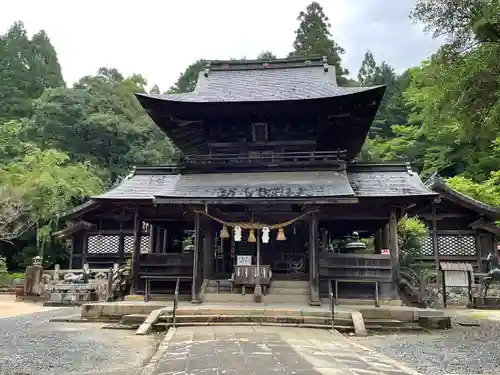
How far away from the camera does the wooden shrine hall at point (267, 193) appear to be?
12.9 m

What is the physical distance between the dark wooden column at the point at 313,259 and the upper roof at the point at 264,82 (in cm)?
398

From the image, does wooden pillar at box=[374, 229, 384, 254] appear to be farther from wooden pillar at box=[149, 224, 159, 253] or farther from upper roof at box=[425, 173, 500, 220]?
wooden pillar at box=[149, 224, 159, 253]

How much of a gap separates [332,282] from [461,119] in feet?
20.4

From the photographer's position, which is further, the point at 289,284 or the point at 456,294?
the point at 456,294

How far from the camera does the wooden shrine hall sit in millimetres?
12898

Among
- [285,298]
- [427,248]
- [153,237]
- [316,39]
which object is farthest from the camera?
[316,39]

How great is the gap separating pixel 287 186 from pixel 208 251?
3235 millimetres

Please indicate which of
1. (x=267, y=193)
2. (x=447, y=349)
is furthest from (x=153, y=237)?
(x=447, y=349)

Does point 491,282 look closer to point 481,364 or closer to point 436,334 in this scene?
point 436,334

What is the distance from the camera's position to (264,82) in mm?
17406

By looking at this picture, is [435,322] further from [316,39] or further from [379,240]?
[316,39]

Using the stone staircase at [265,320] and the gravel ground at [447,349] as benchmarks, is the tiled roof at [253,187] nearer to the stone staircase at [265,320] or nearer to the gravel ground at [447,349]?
the stone staircase at [265,320]

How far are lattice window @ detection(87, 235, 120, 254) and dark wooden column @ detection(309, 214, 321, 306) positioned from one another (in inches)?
494

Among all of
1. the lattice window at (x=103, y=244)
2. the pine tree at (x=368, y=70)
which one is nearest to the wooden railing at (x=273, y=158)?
the lattice window at (x=103, y=244)
